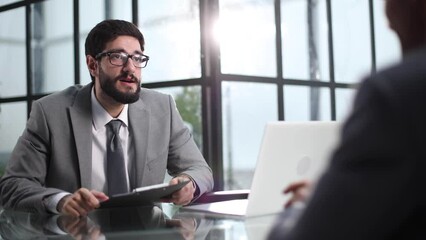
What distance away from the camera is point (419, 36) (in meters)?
0.49

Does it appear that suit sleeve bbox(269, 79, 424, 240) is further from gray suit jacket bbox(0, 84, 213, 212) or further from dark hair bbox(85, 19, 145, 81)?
dark hair bbox(85, 19, 145, 81)

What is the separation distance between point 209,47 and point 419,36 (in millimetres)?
2753

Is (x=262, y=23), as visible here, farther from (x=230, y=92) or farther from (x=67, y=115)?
(x=67, y=115)

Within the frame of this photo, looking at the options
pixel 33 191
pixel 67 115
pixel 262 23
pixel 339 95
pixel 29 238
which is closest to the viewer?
pixel 29 238

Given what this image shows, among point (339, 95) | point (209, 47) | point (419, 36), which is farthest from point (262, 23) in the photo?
point (419, 36)

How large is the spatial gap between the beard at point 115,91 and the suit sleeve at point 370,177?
5.60ft

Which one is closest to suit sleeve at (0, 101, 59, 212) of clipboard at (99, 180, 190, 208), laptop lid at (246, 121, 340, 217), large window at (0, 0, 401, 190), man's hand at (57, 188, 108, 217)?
man's hand at (57, 188, 108, 217)

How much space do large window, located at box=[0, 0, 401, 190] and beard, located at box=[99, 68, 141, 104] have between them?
44.5 inches

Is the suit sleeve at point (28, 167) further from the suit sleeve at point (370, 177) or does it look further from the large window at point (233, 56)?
the suit sleeve at point (370, 177)

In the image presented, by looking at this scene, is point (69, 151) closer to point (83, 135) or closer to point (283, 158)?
point (83, 135)

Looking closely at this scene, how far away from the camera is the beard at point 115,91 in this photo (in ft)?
6.81

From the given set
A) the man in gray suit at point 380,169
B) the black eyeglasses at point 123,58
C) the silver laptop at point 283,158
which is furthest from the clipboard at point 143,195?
the man in gray suit at point 380,169

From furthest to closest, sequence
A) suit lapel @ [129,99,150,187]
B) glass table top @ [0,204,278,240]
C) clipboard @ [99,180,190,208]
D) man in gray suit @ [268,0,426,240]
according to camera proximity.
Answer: suit lapel @ [129,99,150,187] → clipboard @ [99,180,190,208] → glass table top @ [0,204,278,240] → man in gray suit @ [268,0,426,240]

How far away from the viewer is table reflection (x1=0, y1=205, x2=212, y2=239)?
1145mm
